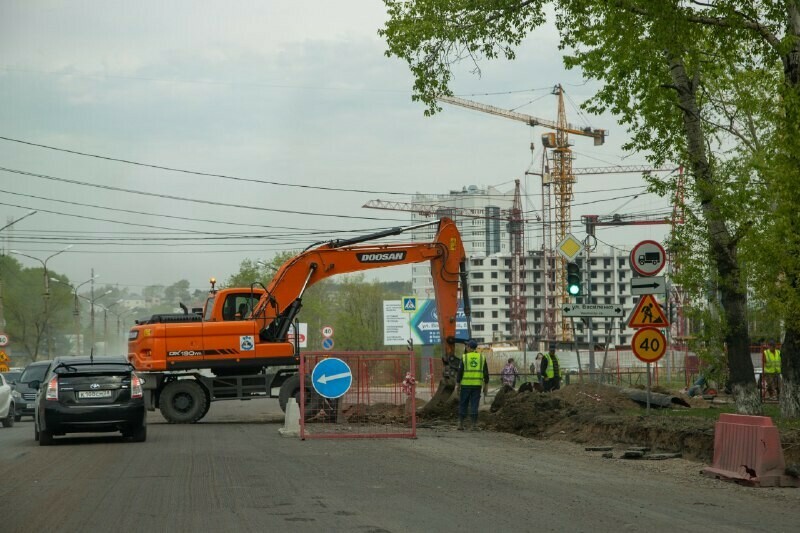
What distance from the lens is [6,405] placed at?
27859 millimetres

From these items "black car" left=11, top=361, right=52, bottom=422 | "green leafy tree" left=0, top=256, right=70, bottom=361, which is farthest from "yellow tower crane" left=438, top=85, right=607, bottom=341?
"black car" left=11, top=361, right=52, bottom=422

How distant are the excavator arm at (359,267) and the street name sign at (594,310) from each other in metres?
4.18

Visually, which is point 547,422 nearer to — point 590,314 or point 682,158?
point 590,314

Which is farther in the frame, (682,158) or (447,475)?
(682,158)

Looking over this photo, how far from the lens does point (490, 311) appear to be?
622 feet

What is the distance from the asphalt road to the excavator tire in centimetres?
793

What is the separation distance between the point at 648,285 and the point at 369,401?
6.11 meters

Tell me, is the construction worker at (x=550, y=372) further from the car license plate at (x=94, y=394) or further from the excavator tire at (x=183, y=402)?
the car license plate at (x=94, y=394)

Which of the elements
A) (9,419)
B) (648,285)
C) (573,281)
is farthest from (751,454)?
(9,419)

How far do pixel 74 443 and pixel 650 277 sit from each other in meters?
11.3

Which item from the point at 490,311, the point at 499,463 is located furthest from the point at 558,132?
the point at 499,463

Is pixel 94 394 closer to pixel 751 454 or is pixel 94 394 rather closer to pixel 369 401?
pixel 369 401

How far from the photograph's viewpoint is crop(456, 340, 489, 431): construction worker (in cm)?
2233

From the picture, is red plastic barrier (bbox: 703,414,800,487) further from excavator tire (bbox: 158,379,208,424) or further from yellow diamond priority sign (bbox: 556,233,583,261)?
excavator tire (bbox: 158,379,208,424)
